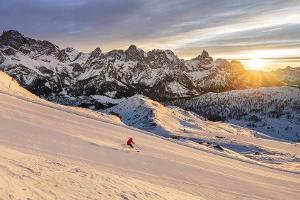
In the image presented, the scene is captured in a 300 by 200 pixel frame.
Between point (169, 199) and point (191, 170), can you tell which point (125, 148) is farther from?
point (169, 199)

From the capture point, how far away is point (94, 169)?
2358cm

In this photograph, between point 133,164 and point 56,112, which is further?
point 56,112

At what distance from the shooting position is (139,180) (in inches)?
949

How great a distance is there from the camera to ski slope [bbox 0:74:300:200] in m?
18.3

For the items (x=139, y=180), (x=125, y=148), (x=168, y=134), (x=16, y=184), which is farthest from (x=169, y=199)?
(x=168, y=134)

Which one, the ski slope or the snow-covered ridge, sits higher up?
the snow-covered ridge

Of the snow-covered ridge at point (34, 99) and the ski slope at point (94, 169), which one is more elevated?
the snow-covered ridge at point (34, 99)

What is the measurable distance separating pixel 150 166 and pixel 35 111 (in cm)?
2003

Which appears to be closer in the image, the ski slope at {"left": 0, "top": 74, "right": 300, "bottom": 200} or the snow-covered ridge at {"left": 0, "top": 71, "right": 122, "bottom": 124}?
the ski slope at {"left": 0, "top": 74, "right": 300, "bottom": 200}

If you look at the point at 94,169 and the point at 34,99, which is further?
the point at 34,99

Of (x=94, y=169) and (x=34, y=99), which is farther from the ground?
(x=34, y=99)

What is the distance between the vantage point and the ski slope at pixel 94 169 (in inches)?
722

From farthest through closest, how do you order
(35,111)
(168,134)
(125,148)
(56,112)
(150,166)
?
(168,134), (56,112), (35,111), (125,148), (150,166)

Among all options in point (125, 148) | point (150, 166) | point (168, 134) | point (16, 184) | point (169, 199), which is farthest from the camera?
point (168, 134)
